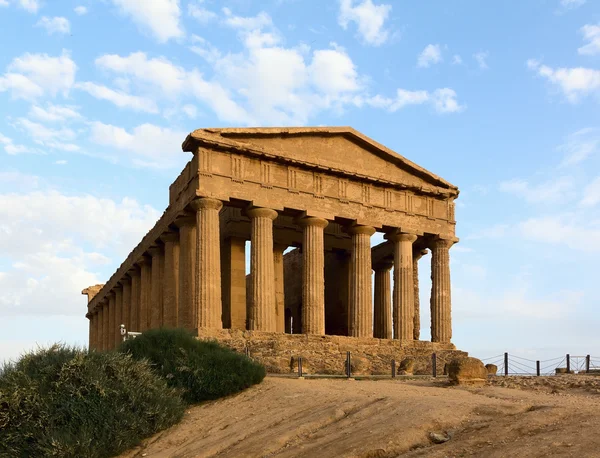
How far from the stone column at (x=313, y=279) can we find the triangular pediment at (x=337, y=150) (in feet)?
8.55

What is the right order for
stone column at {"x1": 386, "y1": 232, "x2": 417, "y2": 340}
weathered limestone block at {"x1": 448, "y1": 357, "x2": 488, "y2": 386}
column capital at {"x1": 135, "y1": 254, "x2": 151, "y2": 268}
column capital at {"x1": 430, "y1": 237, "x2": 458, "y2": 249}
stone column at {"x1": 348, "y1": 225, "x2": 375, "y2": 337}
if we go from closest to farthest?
weathered limestone block at {"x1": 448, "y1": 357, "x2": 488, "y2": 386}
stone column at {"x1": 348, "y1": 225, "x2": 375, "y2": 337}
stone column at {"x1": 386, "y1": 232, "x2": 417, "y2": 340}
column capital at {"x1": 430, "y1": 237, "x2": 458, "y2": 249}
column capital at {"x1": 135, "y1": 254, "x2": 151, "y2": 268}

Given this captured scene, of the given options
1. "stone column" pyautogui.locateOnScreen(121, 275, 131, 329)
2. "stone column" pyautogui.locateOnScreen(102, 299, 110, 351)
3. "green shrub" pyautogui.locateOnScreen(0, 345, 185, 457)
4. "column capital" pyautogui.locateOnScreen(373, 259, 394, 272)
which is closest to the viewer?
"green shrub" pyautogui.locateOnScreen(0, 345, 185, 457)

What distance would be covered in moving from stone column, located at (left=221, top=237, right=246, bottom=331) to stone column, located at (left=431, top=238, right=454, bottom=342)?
28.8ft

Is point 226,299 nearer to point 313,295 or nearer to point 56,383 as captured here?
point 313,295

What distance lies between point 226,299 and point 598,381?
17539 millimetres

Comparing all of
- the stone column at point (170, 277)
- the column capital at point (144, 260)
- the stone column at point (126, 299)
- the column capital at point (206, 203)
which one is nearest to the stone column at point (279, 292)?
the stone column at point (170, 277)

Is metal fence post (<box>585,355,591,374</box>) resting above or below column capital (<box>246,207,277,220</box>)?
below

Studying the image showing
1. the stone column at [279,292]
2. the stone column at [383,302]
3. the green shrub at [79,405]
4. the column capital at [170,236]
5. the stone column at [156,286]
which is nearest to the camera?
the green shrub at [79,405]

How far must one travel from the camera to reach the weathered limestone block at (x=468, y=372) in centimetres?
1783

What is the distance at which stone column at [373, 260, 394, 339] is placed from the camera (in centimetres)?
3550

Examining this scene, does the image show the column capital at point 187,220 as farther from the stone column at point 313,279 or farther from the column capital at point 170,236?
the stone column at point 313,279

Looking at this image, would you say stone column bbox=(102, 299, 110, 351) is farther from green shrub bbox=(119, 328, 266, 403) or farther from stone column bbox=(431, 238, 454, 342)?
green shrub bbox=(119, 328, 266, 403)

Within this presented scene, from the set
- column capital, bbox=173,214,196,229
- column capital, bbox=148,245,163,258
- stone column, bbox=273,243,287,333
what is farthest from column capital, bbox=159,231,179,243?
stone column, bbox=273,243,287,333

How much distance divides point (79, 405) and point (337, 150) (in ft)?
60.9
